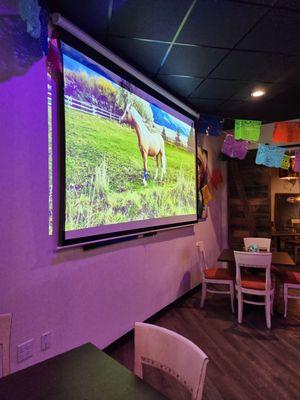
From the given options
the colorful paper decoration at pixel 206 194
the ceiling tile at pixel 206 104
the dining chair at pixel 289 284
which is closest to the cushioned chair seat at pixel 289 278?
the dining chair at pixel 289 284

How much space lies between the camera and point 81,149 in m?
2.10

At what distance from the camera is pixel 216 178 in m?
5.07

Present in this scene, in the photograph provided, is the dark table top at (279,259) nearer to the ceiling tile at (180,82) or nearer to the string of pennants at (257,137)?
the string of pennants at (257,137)

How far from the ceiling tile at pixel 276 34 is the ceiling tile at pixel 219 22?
10cm

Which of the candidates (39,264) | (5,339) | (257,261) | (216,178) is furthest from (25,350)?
(216,178)

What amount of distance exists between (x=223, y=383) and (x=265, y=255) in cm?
131

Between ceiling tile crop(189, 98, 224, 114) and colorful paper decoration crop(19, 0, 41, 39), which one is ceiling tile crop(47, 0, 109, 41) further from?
ceiling tile crop(189, 98, 224, 114)

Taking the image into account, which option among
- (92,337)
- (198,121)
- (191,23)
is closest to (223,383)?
(92,337)

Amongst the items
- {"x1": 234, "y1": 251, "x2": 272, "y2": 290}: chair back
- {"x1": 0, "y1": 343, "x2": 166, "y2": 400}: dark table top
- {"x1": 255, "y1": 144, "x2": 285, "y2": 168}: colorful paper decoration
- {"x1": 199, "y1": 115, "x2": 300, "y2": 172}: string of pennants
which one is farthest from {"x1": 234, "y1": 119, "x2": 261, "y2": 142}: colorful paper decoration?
{"x1": 0, "y1": 343, "x2": 166, "y2": 400}: dark table top

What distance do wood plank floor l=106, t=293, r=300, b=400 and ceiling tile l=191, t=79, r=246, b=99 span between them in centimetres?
278

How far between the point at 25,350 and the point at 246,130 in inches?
Result: 153

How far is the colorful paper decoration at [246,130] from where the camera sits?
4.13m

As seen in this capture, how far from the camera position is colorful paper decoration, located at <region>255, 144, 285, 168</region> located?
420 centimetres

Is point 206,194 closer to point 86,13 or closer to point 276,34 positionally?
point 276,34
